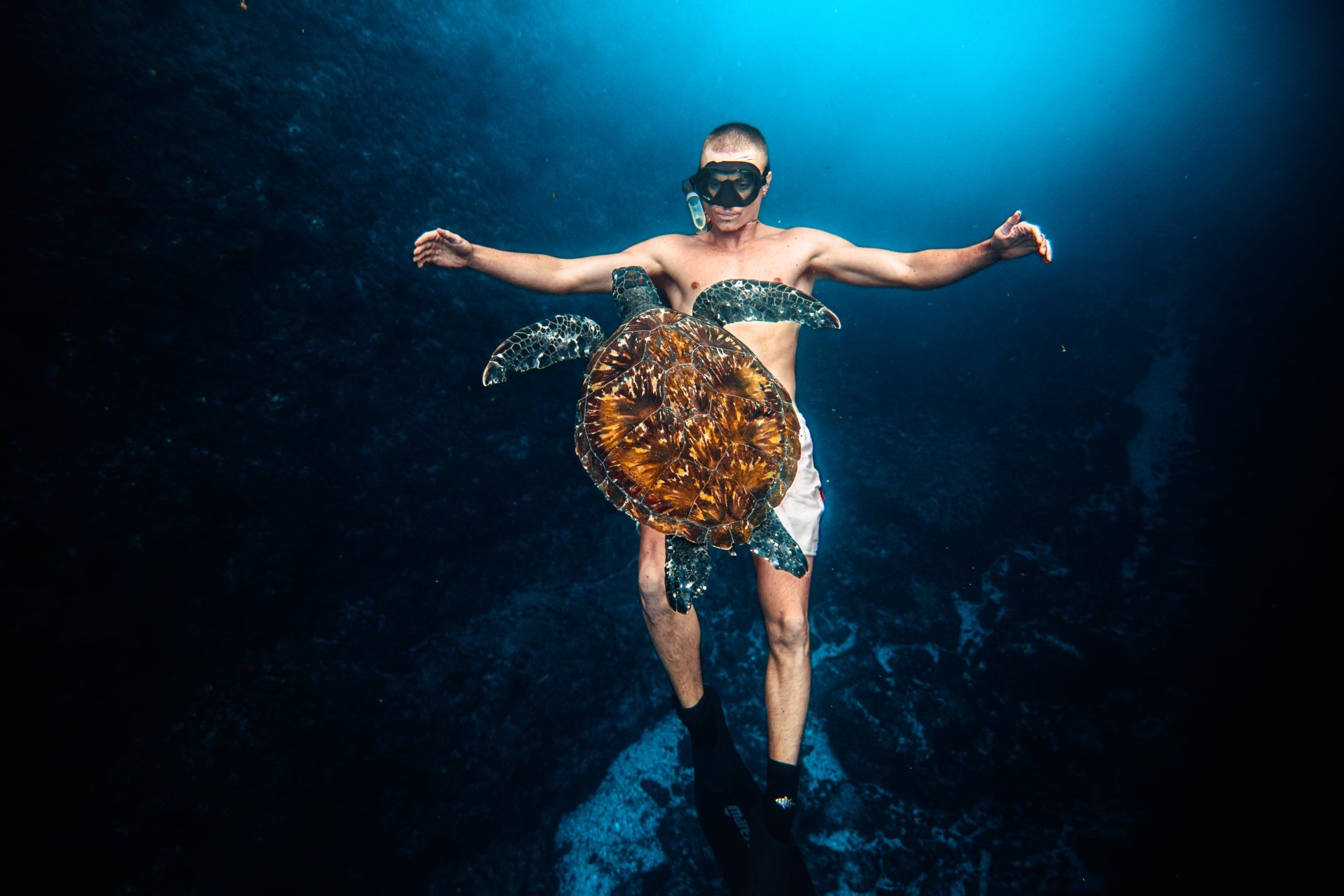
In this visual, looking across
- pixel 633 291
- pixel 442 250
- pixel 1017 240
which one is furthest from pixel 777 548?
pixel 442 250

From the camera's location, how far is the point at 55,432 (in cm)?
145

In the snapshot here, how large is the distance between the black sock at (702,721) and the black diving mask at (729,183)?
8.25 feet

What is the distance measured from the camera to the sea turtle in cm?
156

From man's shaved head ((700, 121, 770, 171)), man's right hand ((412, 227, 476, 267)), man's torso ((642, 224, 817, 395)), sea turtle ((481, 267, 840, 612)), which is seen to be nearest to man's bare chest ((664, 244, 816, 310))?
man's torso ((642, 224, 817, 395))

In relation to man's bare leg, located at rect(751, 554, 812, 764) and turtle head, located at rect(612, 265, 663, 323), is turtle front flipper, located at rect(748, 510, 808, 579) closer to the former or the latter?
man's bare leg, located at rect(751, 554, 812, 764)

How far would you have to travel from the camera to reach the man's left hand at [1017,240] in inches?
61.0

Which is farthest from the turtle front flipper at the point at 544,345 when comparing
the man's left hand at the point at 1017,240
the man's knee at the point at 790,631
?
the man's left hand at the point at 1017,240

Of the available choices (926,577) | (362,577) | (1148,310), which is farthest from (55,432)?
(1148,310)

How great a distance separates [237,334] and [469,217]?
1525 millimetres

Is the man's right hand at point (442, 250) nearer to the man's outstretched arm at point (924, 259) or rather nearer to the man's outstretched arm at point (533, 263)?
the man's outstretched arm at point (533, 263)

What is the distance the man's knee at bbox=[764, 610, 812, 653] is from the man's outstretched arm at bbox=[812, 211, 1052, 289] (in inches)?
66.1

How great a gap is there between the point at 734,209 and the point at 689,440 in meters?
1.35

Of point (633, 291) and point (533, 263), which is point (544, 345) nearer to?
point (533, 263)

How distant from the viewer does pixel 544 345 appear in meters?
2.01
